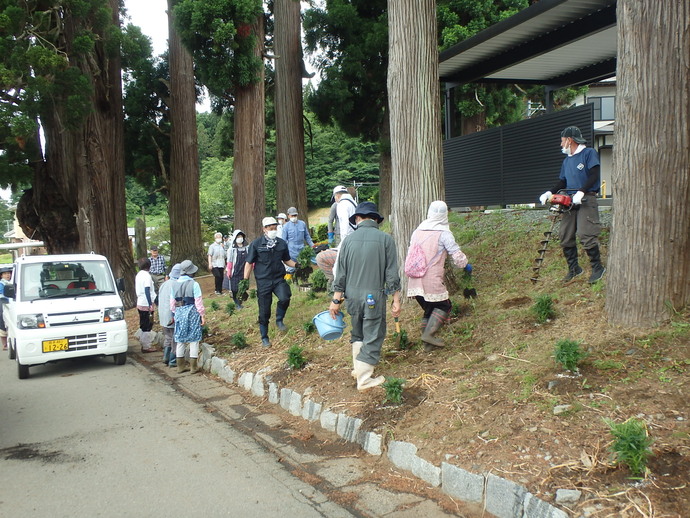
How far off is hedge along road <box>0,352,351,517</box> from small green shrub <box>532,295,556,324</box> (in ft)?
10.1

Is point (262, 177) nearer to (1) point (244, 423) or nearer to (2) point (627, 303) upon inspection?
(1) point (244, 423)

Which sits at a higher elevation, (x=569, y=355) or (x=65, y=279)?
(x=65, y=279)

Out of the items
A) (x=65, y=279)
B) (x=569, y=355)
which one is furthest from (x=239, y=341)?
(x=569, y=355)

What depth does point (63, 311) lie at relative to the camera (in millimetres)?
10062

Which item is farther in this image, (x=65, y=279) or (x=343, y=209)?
(x=65, y=279)

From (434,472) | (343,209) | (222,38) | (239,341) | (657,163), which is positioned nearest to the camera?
(434,472)

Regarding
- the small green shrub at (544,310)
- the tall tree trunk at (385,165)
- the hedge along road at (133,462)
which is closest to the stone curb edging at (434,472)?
the hedge along road at (133,462)

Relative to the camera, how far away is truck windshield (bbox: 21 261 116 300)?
34.6 feet

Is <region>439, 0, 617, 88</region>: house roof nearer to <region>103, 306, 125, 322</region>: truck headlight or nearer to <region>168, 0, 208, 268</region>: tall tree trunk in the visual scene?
<region>103, 306, 125, 322</region>: truck headlight

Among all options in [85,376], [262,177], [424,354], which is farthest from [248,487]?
[262,177]

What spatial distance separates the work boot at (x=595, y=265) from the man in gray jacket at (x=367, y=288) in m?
2.34

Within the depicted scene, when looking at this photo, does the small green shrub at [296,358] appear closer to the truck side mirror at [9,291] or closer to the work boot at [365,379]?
the work boot at [365,379]

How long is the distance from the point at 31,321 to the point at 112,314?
123 centimetres

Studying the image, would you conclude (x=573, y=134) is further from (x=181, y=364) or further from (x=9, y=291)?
(x=9, y=291)
